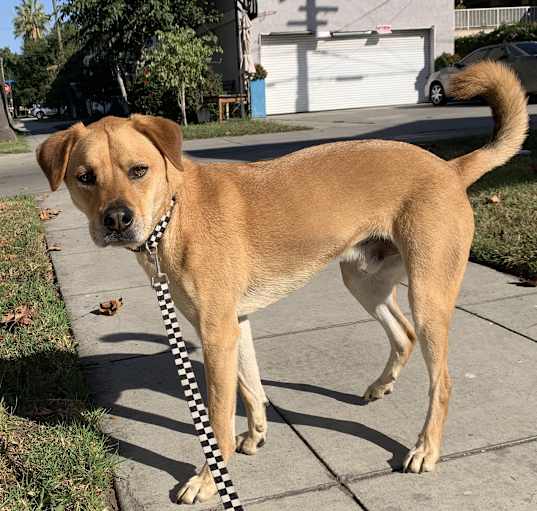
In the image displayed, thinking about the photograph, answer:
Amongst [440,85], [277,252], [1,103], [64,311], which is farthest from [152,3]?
[277,252]

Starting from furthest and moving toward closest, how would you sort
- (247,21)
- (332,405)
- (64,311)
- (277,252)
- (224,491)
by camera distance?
(247,21), (64,311), (332,405), (277,252), (224,491)

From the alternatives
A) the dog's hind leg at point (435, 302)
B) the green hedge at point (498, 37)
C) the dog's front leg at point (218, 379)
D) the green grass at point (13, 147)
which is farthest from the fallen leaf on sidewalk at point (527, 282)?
the green hedge at point (498, 37)

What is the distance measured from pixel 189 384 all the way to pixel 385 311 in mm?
1445

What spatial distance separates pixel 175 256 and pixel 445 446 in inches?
61.5

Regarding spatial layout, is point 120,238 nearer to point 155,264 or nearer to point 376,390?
point 155,264

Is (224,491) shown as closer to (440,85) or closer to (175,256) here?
(175,256)

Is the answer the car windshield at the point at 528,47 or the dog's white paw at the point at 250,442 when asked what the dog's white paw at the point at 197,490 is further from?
the car windshield at the point at 528,47

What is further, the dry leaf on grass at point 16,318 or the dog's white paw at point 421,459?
the dry leaf on grass at point 16,318

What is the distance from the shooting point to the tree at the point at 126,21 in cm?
2348

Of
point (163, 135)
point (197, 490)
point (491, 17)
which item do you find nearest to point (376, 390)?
point (197, 490)

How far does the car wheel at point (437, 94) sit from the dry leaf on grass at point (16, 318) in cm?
2289

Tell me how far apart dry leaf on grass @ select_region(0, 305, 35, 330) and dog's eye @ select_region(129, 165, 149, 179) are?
2.35 metres

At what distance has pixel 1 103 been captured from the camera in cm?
2091

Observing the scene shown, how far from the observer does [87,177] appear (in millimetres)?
2826
